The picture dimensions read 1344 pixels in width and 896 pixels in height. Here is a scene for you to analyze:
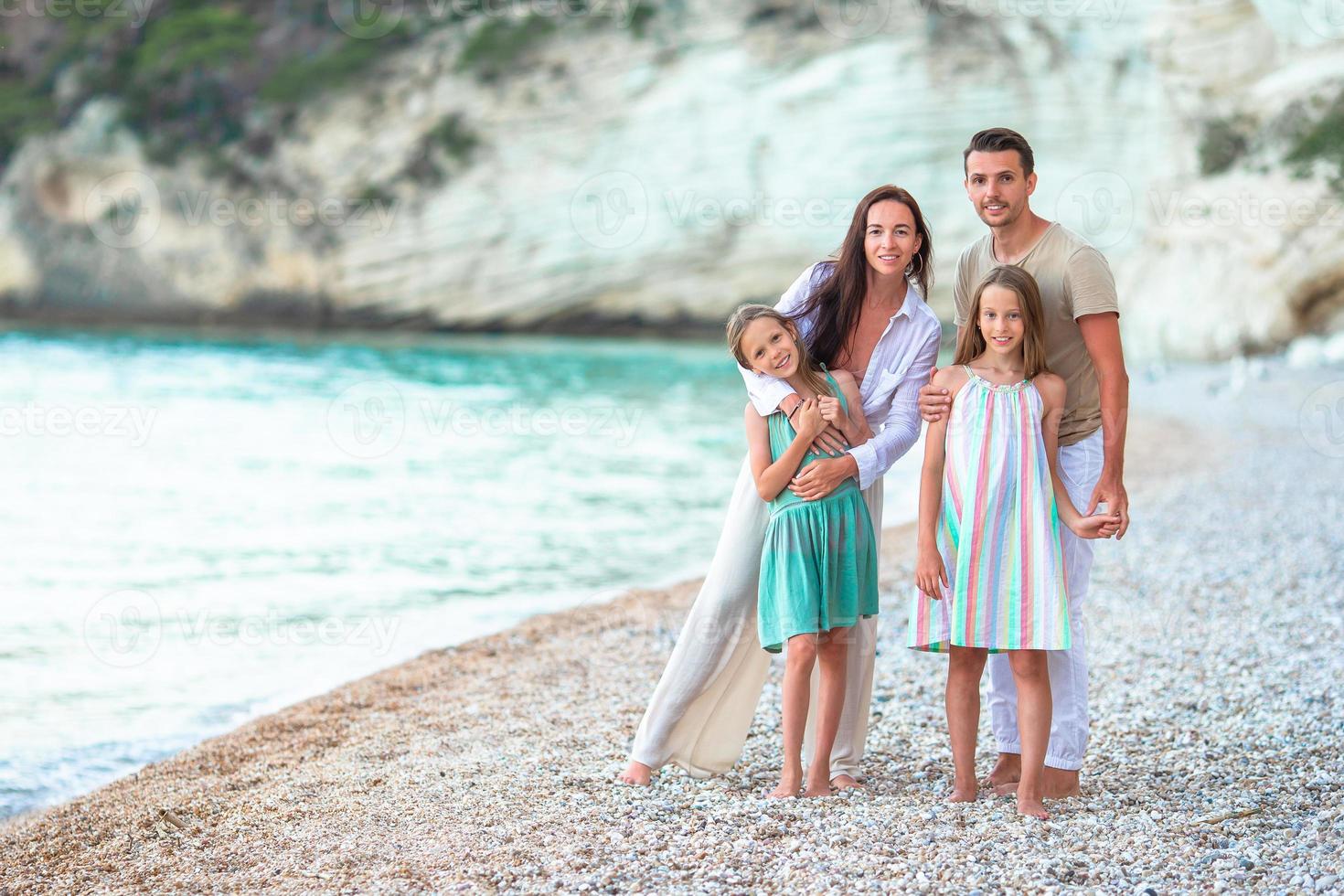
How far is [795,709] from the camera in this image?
3.33 m

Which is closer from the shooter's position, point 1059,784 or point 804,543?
point 804,543

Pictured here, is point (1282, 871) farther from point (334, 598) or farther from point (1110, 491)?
point (334, 598)

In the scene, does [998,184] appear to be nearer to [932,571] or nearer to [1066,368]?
[1066,368]

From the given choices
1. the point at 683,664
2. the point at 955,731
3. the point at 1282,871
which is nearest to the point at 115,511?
the point at 683,664

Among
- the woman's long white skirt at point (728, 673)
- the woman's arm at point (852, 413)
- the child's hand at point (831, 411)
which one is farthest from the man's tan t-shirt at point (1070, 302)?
the woman's long white skirt at point (728, 673)

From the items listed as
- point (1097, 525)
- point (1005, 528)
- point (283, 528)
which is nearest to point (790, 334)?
point (1005, 528)

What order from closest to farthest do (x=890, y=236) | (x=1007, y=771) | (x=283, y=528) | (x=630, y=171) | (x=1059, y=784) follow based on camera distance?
(x=890, y=236) < (x=1059, y=784) < (x=1007, y=771) < (x=283, y=528) < (x=630, y=171)

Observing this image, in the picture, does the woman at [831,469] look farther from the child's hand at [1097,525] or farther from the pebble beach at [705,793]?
the child's hand at [1097,525]

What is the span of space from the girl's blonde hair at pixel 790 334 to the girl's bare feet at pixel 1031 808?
3.94 ft

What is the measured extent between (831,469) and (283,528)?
728 centimetres

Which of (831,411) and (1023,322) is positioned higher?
(1023,322)

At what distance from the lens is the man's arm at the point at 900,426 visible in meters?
3.28

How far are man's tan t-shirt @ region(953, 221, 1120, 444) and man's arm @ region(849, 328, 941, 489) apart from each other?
0.46 ft

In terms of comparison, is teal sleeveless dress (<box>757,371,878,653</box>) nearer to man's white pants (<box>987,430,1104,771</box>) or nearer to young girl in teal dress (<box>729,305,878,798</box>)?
young girl in teal dress (<box>729,305,878,798</box>)
